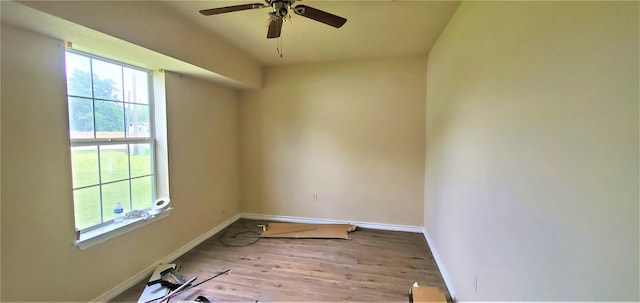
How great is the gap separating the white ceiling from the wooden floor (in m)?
2.43

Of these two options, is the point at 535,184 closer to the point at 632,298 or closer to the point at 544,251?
the point at 544,251

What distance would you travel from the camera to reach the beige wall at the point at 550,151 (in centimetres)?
71

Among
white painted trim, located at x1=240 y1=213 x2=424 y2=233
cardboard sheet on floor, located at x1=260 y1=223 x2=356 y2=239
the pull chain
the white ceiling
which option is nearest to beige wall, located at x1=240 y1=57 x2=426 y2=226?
white painted trim, located at x1=240 y1=213 x2=424 y2=233

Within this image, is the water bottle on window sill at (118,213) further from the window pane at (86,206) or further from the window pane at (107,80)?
the window pane at (107,80)

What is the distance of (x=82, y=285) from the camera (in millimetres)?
1952

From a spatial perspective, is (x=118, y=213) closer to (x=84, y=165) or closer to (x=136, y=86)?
(x=84, y=165)

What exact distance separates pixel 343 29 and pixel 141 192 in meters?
2.81

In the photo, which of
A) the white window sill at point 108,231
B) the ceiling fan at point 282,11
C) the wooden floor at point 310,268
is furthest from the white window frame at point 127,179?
the ceiling fan at point 282,11

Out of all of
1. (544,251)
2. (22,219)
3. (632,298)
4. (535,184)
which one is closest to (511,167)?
(535,184)

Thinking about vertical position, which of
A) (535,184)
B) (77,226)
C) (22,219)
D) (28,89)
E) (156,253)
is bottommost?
(156,253)

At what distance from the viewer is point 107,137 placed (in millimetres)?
2203

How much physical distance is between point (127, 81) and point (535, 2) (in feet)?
10.6

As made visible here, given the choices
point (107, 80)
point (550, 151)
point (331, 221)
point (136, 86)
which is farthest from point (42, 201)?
point (331, 221)

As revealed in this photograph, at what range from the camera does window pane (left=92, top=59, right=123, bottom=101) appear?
2096 mm
